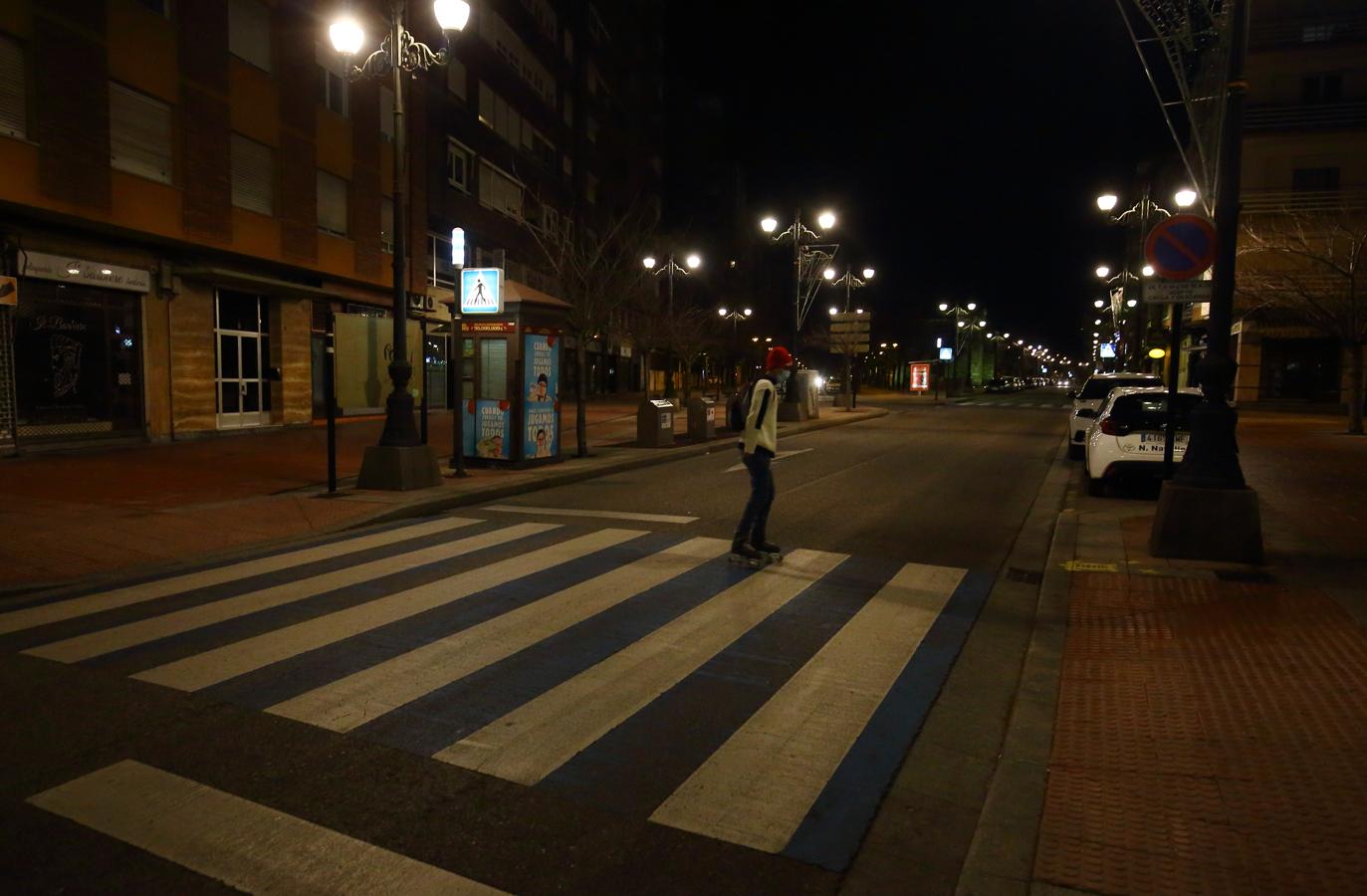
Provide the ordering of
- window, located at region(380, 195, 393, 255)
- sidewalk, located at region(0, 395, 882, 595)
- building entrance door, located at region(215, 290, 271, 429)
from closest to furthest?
sidewalk, located at region(0, 395, 882, 595) < building entrance door, located at region(215, 290, 271, 429) < window, located at region(380, 195, 393, 255)

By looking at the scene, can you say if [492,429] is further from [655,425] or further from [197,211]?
[197,211]

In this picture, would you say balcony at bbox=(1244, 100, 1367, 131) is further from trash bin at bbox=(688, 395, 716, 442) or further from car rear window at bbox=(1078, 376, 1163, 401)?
trash bin at bbox=(688, 395, 716, 442)

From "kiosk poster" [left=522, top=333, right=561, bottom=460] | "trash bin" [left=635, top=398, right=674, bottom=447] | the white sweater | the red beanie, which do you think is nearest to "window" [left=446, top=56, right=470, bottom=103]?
"trash bin" [left=635, top=398, right=674, bottom=447]

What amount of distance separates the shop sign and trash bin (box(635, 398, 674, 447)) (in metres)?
10.8

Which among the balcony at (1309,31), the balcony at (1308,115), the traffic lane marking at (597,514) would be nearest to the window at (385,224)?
the traffic lane marking at (597,514)

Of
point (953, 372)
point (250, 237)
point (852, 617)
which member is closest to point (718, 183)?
point (953, 372)

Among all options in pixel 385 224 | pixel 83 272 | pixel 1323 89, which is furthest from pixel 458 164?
pixel 1323 89

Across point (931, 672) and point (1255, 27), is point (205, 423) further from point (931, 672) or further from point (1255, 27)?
point (1255, 27)

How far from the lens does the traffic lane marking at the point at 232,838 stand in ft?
10.0

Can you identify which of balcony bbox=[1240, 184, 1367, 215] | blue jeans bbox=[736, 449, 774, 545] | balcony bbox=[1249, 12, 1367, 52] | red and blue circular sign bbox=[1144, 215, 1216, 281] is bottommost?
blue jeans bbox=[736, 449, 774, 545]

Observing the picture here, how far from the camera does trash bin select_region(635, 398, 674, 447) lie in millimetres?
19500

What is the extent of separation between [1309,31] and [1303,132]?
418cm

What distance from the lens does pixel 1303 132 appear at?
117ft

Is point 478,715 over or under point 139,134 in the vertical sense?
under
